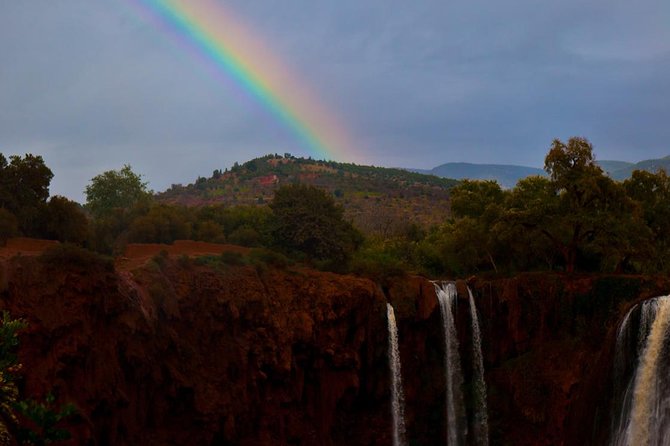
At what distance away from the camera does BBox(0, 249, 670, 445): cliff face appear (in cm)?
2452

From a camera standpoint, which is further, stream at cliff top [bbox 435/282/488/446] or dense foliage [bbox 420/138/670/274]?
dense foliage [bbox 420/138/670/274]

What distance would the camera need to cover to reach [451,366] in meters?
37.0

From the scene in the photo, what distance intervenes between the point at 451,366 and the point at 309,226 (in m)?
13.3

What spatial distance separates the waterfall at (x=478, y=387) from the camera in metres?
36.2

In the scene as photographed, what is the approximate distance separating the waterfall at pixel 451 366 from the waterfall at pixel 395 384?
3203mm

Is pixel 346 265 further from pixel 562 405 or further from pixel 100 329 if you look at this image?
pixel 100 329

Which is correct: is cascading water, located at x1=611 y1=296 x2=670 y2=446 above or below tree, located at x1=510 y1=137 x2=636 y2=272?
below

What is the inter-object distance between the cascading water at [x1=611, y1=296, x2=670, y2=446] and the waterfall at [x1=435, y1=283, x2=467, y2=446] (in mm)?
9075

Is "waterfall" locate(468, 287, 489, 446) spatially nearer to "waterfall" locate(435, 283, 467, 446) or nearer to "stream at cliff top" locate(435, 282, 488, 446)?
"stream at cliff top" locate(435, 282, 488, 446)

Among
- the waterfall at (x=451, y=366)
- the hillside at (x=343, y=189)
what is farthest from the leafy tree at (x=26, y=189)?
the hillside at (x=343, y=189)

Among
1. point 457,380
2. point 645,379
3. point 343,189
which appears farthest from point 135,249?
point 343,189

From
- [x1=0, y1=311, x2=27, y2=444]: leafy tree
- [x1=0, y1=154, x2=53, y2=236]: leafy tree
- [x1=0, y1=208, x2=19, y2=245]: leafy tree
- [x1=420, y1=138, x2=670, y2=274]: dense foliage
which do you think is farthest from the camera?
[x1=420, y1=138, x2=670, y2=274]: dense foliage

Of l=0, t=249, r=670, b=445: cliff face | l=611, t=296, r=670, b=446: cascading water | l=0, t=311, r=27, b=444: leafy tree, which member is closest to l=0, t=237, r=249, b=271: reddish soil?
l=0, t=249, r=670, b=445: cliff face

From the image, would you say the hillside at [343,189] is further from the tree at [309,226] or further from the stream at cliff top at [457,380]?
the stream at cliff top at [457,380]
